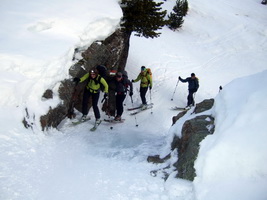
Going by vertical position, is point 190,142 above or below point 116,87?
above

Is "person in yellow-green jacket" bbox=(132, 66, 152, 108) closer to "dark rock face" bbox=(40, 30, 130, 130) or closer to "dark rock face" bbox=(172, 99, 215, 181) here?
"dark rock face" bbox=(40, 30, 130, 130)

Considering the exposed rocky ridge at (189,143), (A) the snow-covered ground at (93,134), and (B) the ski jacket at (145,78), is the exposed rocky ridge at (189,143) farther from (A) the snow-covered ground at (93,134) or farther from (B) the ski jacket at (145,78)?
(B) the ski jacket at (145,78)

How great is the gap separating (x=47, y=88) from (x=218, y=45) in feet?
72.0

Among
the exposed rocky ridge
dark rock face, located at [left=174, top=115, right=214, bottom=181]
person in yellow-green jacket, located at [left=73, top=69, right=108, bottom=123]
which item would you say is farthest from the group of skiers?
dark rock face, located at [left=174, top=115, right=214, bottom=181]

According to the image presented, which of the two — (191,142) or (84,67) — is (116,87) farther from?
(191,142)

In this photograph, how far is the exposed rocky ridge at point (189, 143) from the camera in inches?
220

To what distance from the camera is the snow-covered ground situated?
5037 millimetres

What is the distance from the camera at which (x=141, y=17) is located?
13.1 m

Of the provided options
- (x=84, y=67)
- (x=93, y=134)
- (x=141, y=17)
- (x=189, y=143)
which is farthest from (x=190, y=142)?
(x=141, y=17)

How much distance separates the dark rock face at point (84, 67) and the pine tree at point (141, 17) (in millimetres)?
705

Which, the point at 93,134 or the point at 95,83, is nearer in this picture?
the point at 93,134

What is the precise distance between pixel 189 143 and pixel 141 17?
8904 millimetres

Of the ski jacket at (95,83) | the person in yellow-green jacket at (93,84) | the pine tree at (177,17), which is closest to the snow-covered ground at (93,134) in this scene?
the person in yellow-green jacket at (93,84)

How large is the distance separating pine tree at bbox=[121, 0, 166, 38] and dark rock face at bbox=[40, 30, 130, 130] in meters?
0.70
